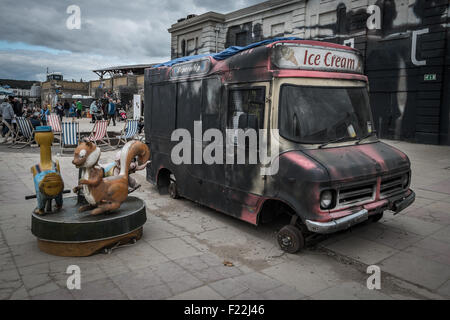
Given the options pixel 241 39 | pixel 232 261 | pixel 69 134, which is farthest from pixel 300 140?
pixel 241 39

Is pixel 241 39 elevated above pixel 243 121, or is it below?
above

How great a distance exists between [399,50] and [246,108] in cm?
1458

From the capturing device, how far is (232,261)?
441 centimetres

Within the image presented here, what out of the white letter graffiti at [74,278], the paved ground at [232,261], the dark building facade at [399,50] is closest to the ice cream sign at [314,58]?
the paved ground at [232,261]

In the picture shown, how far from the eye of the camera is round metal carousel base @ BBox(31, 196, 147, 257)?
4.22 meters

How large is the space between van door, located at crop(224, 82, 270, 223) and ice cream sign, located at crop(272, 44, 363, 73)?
→ 1.31 ft

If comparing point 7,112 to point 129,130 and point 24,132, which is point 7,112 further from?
point 129,130

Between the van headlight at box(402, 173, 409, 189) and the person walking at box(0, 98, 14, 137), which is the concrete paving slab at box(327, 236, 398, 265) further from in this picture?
the person walking at box(0, 98, 14, 137)

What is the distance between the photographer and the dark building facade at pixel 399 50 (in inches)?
594

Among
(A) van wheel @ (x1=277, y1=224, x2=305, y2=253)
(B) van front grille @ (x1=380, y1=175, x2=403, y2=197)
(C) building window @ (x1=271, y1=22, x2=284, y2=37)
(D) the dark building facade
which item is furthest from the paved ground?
(C) building window @ (x1=271, y1=22, x2=284, y2=37)

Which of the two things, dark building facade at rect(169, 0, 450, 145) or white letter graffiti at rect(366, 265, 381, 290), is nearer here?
white letter graffiti at rect(366, 265, 381, 290)

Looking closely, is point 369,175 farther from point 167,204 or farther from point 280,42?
point 167,204
